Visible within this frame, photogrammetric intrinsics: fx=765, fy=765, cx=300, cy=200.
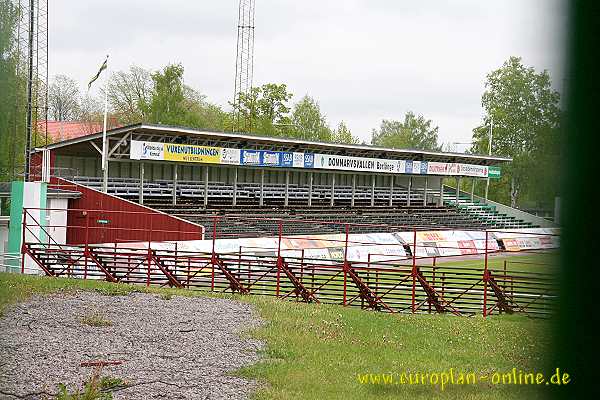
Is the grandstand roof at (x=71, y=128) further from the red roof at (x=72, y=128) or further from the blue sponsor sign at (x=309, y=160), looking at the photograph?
the blue sponsor sign at (x=309, y=160)

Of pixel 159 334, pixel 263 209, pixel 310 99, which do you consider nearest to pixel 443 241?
pixel 263 209

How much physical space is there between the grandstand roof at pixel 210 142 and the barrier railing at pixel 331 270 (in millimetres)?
4474

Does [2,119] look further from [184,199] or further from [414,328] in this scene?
[184,199]

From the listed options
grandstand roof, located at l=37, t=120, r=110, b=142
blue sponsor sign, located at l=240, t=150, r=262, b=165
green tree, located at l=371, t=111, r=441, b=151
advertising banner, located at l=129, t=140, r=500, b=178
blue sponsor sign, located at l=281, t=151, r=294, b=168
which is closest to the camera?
advertising banner, located at l=129, t=140, r=500, b=178

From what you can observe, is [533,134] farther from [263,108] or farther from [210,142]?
[263,108]

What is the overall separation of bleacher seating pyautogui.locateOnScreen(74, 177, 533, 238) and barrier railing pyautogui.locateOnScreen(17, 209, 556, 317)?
102 centimetres

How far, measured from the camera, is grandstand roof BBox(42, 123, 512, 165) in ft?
106

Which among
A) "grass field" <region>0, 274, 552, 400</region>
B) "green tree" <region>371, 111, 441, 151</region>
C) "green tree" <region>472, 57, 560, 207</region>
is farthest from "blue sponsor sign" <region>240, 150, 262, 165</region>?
"green tree" <region>371, 111, 441, 151</region>

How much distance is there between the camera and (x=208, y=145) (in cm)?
3697

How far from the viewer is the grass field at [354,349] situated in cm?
753

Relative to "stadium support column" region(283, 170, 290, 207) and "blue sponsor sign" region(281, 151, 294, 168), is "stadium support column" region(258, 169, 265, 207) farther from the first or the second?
"blue sponsor sign" region(281, 151, 294, 168)

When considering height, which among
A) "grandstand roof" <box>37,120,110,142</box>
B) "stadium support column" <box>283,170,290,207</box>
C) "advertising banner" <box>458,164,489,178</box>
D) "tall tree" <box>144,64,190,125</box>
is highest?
"tall tree" <box>144,64,190,125</box>

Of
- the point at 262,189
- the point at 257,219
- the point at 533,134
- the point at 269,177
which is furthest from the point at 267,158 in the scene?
the point at 533,134

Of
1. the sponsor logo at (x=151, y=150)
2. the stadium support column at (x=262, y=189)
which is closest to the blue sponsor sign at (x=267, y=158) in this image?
the stadium support column at (x=262, y=189)
